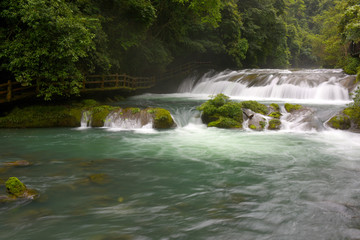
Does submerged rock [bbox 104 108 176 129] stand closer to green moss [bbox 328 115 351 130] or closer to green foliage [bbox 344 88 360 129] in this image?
green moss [bbox 328 115 351 130]

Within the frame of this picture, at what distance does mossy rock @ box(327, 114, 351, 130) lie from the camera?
38.3 feet

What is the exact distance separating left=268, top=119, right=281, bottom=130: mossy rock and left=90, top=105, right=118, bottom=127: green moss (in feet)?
23.6

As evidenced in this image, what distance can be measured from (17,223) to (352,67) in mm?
24028

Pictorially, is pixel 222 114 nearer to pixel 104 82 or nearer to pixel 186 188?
pixel 186 188

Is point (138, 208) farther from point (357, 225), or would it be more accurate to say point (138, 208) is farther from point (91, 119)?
point (91, 119)

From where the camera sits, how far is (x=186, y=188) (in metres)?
5.99

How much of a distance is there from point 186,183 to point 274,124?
24.3ft

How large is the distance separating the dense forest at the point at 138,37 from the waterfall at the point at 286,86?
3103mm

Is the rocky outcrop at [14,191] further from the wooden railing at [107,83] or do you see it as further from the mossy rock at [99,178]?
the wooden railing at [107,83]

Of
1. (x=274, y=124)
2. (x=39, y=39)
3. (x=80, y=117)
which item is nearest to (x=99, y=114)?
(x=80, y=117)

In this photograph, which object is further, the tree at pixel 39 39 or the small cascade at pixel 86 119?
the small cascade at pixel 86 119

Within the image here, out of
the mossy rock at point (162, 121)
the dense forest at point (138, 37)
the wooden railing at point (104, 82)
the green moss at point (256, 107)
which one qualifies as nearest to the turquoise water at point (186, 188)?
Result: the mossy rock at point (162, 121)

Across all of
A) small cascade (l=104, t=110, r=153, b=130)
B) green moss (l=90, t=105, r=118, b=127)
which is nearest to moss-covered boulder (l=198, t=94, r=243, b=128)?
small cascade (l=104, t=110, r=153, b=130)

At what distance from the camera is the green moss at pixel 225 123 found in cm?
1265
